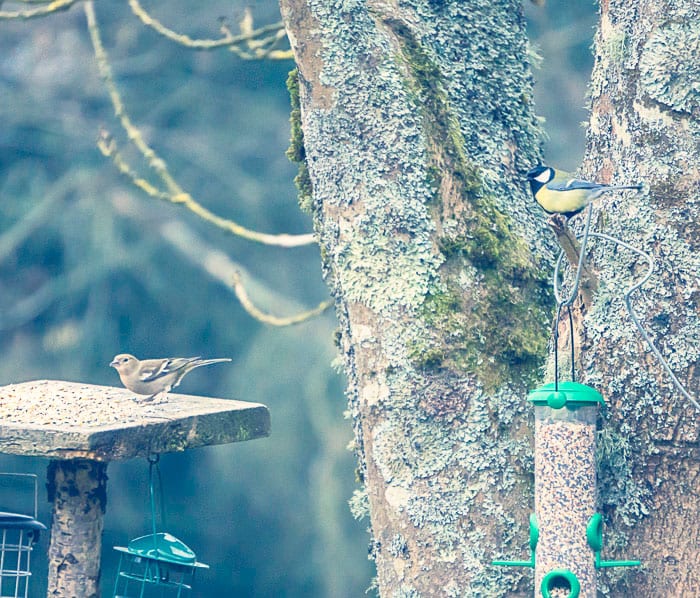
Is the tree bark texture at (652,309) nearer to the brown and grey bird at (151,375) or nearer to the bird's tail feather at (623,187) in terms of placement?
the bird's tail feather at (623,187)

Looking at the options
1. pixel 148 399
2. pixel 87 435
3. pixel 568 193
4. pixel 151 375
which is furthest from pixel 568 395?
pixel 151 375

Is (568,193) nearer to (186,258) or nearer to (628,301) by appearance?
(628,301)

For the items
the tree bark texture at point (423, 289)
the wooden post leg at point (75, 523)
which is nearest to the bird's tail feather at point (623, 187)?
the tree bark texture at point (423, 289)

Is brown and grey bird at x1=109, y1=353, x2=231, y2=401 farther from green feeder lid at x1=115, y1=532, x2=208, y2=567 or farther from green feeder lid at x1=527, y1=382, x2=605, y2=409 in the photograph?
green feeder lid at x1=527, y1=382, x2=605, y2=409

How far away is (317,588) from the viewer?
9.80m

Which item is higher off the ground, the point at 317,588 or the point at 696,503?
the point at 696,503

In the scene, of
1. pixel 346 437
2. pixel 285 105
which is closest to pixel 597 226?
pixel 346 437

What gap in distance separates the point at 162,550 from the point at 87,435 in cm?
64

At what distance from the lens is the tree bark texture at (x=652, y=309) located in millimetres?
2127

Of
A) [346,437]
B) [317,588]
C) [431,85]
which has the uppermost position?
[431,85]

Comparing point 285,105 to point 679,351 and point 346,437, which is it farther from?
point 679,351

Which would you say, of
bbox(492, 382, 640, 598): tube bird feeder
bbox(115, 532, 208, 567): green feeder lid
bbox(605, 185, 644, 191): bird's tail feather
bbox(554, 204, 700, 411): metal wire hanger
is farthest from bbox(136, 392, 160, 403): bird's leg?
bbox(605, 185, 644, 191): bird's tail feather

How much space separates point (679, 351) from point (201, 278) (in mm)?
7328

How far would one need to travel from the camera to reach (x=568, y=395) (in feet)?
6.84
